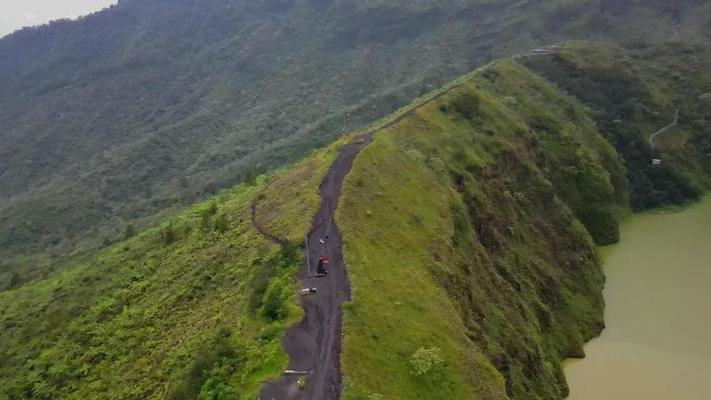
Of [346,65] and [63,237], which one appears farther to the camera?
[346,65]

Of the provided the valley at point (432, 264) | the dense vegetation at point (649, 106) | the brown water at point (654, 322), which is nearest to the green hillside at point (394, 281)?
the valley at point (432, 264)

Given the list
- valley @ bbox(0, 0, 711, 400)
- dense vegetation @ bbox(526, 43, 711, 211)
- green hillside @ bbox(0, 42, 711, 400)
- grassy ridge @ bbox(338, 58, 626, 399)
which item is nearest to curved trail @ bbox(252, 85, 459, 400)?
valley @ bbox(0, 0, 711, 400)

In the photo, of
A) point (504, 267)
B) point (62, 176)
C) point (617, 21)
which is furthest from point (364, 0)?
point (504, 267)

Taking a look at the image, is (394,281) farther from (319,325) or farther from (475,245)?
(475,245)


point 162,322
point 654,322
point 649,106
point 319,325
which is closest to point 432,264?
point 319,325

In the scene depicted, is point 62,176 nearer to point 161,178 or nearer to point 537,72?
point 161,178
